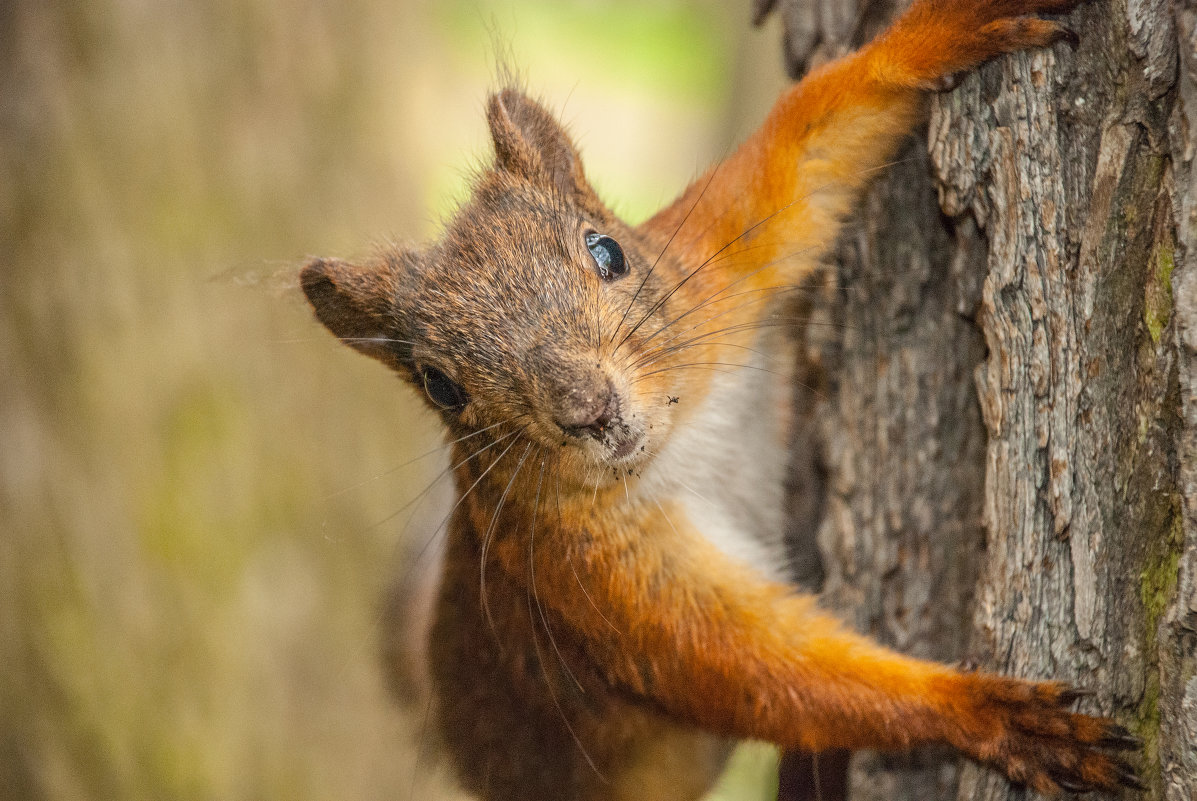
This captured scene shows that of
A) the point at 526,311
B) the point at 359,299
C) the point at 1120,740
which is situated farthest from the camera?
the point at 359,299

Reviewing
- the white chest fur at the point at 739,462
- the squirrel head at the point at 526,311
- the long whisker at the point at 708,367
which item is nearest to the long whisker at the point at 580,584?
the squirrel head at the point at 526,311

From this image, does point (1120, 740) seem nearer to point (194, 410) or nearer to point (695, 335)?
point (695, 335)

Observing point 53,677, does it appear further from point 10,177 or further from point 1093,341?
point 1093,341

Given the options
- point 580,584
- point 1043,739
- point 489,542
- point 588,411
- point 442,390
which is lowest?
point 1043,739

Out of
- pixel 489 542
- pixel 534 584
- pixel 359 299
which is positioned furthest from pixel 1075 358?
pixel 359 299

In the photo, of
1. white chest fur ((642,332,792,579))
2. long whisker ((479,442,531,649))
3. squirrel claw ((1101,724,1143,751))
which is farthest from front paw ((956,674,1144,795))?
long whisker ((479,442,531,649))

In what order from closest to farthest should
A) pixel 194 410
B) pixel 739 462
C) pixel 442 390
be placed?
pixel 442 390, pixel 739 462, pixel 194 410

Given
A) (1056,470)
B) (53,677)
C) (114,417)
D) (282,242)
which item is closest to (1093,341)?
(1056,470)
